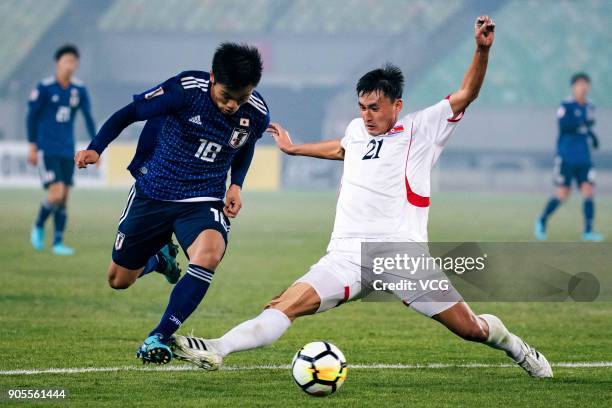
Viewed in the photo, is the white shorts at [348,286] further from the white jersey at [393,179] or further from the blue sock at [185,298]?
the blue sock at [185,298]

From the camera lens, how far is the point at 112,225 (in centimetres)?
1972

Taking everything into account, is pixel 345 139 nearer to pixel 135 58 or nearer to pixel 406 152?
pixel 406 152

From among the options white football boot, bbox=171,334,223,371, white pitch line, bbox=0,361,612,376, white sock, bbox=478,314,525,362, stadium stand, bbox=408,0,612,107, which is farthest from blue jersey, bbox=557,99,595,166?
stadium stand, bbox=408,0,612,107

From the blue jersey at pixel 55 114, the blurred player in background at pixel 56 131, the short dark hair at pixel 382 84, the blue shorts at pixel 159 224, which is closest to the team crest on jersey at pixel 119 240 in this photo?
the blue shorts at pixel 159 224

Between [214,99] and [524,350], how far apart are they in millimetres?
2342

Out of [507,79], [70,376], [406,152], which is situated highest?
[507,79]

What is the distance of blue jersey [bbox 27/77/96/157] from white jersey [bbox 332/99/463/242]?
8.62 meters

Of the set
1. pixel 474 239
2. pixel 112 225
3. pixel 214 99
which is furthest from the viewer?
pixel 112 225

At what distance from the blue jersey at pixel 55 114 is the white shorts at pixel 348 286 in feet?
28.9

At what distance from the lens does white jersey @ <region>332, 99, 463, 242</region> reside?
6.36 meters

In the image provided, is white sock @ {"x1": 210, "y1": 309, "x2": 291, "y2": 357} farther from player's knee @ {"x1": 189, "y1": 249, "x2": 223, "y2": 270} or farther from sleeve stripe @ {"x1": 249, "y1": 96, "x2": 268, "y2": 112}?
sleeve stripe @ {"x1": 249, "y1": 96, "x2": 268, "y2": 112}

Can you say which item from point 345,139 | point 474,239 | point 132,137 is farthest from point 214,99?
point 132,137

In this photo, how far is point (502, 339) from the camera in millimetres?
6434

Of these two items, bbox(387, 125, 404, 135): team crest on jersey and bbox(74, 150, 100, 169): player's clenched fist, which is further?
bbox(387, 125, 404, 135): team crest on jersey
